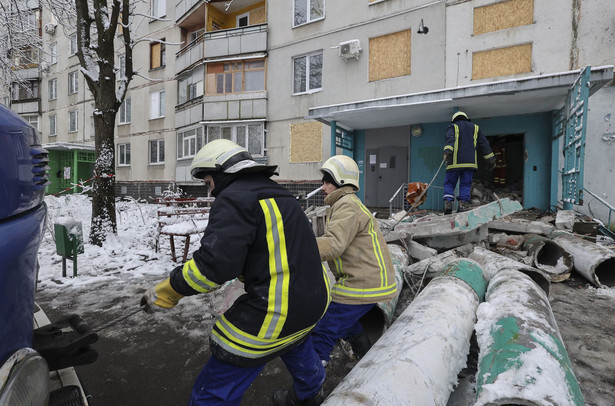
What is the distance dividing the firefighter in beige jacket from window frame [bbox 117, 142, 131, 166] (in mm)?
20602

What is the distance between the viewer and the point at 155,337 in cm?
317

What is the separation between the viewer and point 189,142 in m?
Answer: 16.3

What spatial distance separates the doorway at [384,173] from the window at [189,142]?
26.6 feet

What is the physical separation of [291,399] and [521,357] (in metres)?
1.34

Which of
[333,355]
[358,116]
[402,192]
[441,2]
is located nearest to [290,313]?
[333,355]

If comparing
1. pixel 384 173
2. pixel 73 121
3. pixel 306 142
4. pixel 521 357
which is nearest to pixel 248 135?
pixel 306 142

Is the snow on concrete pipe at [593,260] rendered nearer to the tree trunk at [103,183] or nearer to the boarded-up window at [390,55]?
the boarded-up window at [390,55]

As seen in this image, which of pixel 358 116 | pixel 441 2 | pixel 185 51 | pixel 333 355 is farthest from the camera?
pixel 185 51

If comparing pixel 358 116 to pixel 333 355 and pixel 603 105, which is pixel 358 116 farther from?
pixel 333 355

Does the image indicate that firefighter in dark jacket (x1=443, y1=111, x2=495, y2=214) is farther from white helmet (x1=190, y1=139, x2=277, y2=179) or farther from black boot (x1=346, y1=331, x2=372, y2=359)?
white helmet (x1=190, y1=139, x2=277, y2=179)

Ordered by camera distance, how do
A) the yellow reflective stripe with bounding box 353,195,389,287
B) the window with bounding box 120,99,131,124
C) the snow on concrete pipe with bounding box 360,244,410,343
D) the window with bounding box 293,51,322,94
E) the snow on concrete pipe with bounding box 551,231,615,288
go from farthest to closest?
1. the window with bounding box 120,99,131,124
2. the window with bounding box 293,51,322,94
3. the snow on concrete pipe with bounding box 551,231,615,288
4. the snow on concrete pipe with bounding box 360,244,410,343
5. the yellow reflective stripe with bounding box 353,195,389,287

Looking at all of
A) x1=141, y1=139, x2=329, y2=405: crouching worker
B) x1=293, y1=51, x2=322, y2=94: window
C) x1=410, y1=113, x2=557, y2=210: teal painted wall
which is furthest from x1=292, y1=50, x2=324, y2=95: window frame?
x1=141, y1=139, x2=329, y2=405: crouching worker

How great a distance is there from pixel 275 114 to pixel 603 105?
10.5 metres

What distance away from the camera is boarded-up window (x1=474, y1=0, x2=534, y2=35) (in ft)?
30.0
